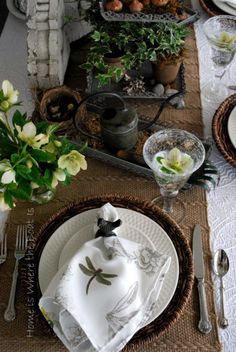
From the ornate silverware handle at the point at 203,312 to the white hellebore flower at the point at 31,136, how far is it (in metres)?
0.34

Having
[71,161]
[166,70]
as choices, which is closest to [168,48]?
[166,70]

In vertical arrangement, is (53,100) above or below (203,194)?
above

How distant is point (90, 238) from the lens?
2.39ft

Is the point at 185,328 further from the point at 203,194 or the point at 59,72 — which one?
the point at 59,72

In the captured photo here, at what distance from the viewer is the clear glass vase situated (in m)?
0.79

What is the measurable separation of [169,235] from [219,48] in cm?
44

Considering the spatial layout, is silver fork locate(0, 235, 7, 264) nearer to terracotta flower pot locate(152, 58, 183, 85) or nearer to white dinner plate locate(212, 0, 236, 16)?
terracotta flower pot locate(152, 58, 183, 85)

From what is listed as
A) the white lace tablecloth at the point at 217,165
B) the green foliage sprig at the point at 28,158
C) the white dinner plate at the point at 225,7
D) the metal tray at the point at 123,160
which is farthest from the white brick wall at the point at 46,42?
the white dinner plate at the point at 225,7

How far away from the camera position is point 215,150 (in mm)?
900

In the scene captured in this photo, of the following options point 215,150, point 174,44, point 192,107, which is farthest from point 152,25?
point 215,150

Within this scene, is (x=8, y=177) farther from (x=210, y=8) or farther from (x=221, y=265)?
(x=210, y=8)

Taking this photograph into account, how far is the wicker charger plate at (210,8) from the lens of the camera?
1.14 meters

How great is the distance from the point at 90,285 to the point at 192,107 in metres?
0.52

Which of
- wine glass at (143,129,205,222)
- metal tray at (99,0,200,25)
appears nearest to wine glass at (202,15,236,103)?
metal tray at (99,0,200,25)
